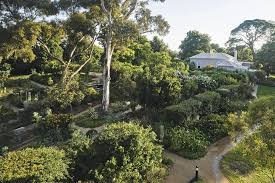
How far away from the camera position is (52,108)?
22.8 metres

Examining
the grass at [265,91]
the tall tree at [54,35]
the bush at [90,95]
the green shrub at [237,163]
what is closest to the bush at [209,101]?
the green shrub at [237,163]

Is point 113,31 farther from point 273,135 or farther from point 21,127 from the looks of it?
point 273,135

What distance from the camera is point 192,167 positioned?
15812mm

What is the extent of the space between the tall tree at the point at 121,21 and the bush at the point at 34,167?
44.3ft

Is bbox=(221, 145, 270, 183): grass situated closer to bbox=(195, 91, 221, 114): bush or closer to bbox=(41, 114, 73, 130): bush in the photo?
bbox=(195, 91, 221, 114): bush

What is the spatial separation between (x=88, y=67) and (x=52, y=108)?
10.2 m

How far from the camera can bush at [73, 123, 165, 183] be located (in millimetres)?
10469

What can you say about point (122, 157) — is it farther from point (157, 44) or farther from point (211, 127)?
point (157, 44)

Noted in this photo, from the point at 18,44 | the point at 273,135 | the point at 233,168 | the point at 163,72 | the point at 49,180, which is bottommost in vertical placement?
the point at 233,168

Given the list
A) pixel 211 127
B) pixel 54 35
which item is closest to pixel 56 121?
pixel 54 35

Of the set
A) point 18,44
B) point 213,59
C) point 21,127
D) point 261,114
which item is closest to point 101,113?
point 21,127

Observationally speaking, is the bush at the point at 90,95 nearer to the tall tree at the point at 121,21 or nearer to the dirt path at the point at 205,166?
the tall tree at the point at 121,21

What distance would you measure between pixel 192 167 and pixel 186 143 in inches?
89.2

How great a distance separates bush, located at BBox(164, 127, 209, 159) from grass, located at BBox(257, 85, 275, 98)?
1884cm
